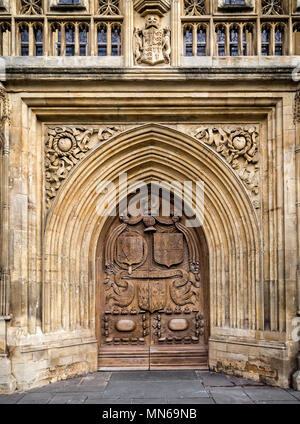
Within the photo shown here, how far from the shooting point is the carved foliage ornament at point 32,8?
6828mm

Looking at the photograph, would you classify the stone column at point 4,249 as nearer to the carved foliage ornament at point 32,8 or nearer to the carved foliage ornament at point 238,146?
the carved foliage ornament at point 32,8

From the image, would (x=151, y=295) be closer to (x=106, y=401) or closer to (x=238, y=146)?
(x=106, y=401)

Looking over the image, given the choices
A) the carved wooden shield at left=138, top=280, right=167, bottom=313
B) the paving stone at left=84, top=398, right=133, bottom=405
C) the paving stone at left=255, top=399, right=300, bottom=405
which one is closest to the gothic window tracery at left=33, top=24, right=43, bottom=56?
the carved wooden shield at left=138, top=280, right=167, bottom=313

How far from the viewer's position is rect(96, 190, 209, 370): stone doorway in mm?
7387

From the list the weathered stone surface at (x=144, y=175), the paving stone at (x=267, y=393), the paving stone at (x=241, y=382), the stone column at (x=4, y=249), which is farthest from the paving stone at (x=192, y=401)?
the stone column at (x=4, y=249)

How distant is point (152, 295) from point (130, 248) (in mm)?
914

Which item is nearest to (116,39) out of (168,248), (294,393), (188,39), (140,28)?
(140,28)

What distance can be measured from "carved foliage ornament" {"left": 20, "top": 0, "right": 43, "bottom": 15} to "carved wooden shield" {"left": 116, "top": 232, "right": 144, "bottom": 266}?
3974 mm

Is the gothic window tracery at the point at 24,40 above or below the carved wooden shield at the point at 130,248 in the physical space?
above

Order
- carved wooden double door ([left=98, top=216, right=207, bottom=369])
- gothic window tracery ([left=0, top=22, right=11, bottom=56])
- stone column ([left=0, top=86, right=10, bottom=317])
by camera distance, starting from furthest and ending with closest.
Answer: carved wooden double door ([left=98, top=216, right=207, bottom=369])
gothic window tracery ([left=0, top=22, right=11, bottom=56])
stone column ([left=0, top=86, right=10, bottom=317])

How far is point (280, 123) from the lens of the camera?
6.78 m

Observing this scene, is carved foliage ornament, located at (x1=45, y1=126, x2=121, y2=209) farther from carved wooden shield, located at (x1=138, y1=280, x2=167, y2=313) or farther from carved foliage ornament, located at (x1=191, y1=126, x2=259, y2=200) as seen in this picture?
carved wooden shield, located at (x1=138, y1=280, x2=167, y2=313)

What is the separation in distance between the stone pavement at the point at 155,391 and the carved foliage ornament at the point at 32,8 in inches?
233

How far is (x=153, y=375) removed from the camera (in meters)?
6.93
